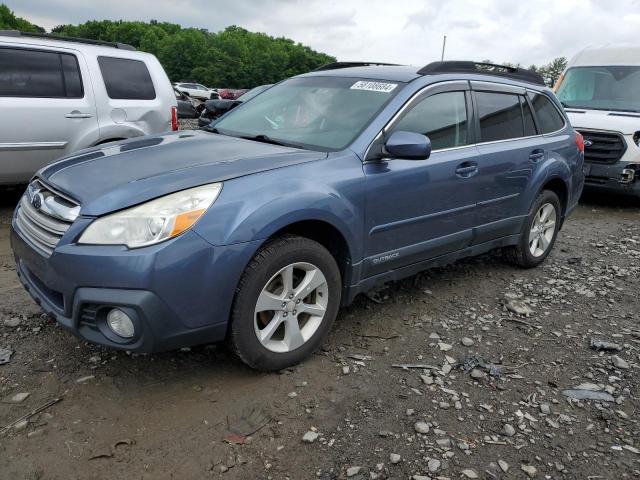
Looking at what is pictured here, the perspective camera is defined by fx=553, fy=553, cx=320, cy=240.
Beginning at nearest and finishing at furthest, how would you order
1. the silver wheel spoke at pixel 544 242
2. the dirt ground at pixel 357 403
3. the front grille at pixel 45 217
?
the dirt ground at pixel 357 403 → the front grille at pixel 45 217 → the silver wheel spoke at pixel 544 242

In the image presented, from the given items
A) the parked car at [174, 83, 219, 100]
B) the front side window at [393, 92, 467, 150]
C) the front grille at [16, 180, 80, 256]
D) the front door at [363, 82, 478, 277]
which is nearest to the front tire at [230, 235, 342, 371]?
the front door at [363, 82, 478, 277]

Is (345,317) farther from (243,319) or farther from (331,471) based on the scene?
(331,471)

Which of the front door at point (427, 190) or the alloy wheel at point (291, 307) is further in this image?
the front door at point (427, 190)

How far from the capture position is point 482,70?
4.36 metres

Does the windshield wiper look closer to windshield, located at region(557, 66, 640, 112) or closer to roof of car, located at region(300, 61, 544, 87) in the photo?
roof of car, located at region(300, 61, 544, 87)

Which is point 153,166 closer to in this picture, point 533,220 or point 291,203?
point 291,203

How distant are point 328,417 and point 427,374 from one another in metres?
0.73

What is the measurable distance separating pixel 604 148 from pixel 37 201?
7.68 m

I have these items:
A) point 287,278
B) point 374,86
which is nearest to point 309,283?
point 287,278

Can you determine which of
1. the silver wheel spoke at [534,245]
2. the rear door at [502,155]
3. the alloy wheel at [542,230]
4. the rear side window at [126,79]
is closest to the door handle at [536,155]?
the rear door at [502,155]

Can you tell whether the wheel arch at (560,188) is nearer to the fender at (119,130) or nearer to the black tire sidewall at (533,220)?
the black tire sidewall at (533,220)

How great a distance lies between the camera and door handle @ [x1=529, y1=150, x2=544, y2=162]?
14.9 ft

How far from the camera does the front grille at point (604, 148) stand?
311 inches

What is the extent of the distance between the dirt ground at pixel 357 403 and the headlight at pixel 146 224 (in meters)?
0.85
